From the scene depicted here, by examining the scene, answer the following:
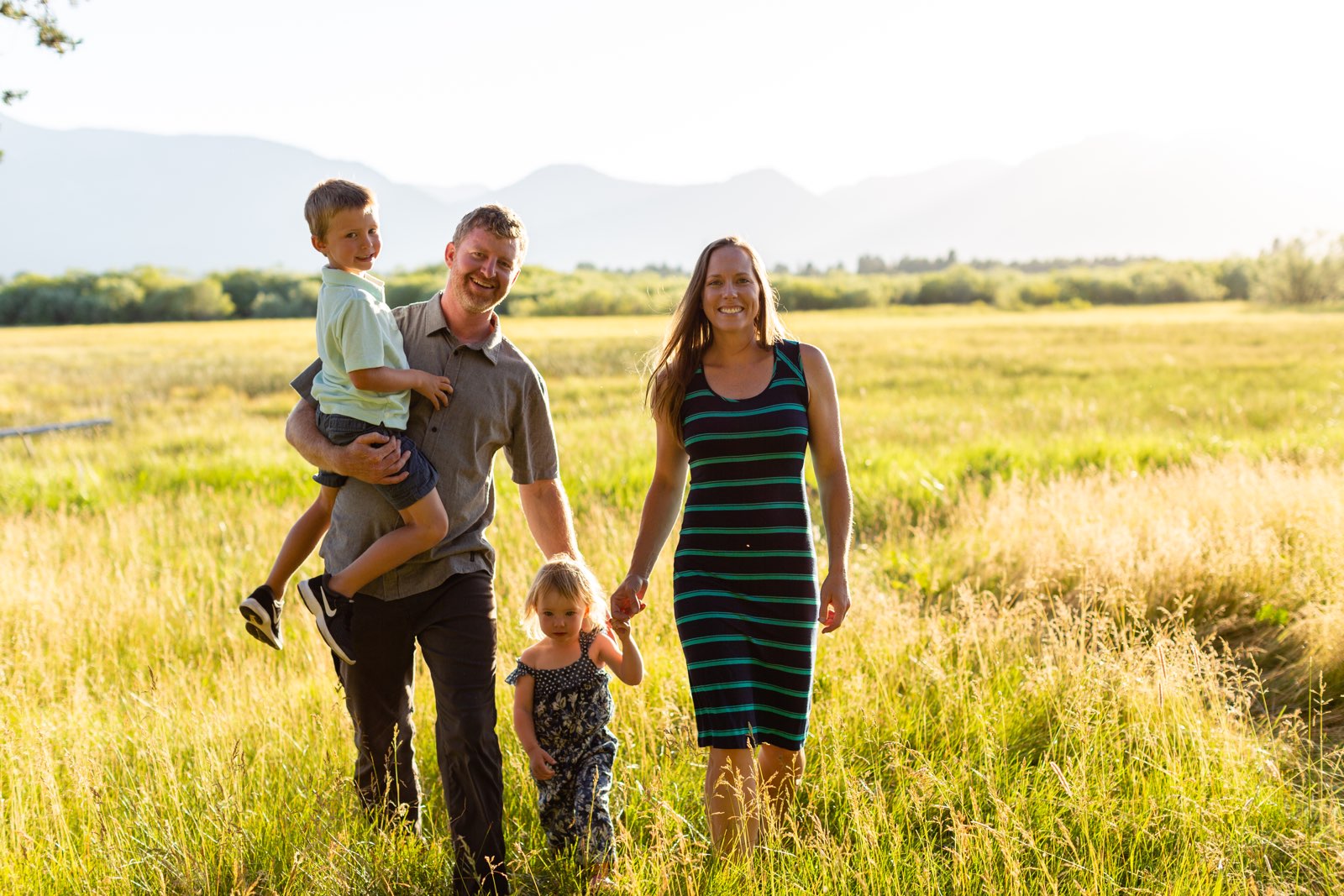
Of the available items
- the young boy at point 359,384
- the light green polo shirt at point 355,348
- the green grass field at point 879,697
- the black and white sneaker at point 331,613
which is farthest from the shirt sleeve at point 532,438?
the green grass field at point 879,697

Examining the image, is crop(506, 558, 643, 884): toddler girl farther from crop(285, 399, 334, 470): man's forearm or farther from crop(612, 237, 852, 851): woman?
crop(285, 399, 334, 470): man's forearm

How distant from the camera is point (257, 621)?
3768mm

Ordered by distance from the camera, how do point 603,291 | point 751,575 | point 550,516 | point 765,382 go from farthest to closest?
point 603,291
point 550,516
point 765,382
point 751,575

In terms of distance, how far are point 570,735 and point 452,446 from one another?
115 cm

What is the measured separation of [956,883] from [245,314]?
114 meters

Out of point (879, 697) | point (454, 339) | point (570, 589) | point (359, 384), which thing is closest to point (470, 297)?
point (454, 339)

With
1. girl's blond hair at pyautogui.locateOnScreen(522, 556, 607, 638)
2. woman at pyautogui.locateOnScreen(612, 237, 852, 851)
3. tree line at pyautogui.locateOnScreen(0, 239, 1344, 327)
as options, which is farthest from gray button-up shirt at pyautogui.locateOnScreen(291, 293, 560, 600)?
tree line at pyautogui.locateOnScreen(0, 239, 1344, 327)

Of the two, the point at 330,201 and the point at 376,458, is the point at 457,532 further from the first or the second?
the point at 330,201

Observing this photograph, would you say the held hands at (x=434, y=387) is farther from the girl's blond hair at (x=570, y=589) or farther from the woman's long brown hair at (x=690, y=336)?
the woman's long brown hair at (x=690, y=336)

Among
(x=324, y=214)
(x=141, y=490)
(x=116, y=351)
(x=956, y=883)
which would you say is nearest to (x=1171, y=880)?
(x=956, y=883)

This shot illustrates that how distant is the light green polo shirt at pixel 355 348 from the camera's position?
3.40 meters

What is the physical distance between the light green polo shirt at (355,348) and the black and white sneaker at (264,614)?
0.81 meters

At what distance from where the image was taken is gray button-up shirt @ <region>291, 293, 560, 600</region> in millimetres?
3594

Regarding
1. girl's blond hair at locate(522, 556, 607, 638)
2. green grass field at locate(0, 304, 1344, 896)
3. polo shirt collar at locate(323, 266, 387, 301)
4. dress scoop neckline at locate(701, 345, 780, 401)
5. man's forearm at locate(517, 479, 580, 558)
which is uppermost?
polo shirt collar at locate(323, 266, 387, 301)
